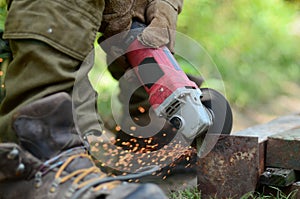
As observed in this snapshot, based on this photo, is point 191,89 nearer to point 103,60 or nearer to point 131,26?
point 131,26

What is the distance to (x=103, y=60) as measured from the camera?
216 cm

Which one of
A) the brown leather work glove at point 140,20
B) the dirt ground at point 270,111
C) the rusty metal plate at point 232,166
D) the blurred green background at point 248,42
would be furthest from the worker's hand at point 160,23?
the blurred green background at point 248,42

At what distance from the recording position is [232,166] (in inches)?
67.5

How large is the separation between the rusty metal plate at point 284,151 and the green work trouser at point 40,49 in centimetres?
73

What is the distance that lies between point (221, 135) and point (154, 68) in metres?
0.26

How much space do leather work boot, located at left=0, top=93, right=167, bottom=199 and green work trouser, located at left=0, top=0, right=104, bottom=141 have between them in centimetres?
10

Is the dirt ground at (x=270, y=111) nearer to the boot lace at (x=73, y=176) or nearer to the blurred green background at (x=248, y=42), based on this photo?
the blurred green background at (x=248, y=42)

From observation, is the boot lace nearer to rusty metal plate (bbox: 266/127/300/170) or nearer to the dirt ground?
rusty metal plate (bbox: 266/127/300/170)

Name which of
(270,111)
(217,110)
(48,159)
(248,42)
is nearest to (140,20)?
(217,110)

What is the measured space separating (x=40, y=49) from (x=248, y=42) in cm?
318

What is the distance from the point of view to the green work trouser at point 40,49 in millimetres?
1280

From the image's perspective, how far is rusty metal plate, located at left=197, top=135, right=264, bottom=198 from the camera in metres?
1.70

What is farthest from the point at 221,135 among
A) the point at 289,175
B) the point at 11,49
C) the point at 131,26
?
the point at 11,49

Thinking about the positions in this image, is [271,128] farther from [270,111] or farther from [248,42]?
[248,42]
